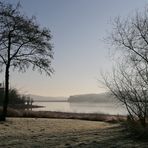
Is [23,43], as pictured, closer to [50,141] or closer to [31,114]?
[31,114]

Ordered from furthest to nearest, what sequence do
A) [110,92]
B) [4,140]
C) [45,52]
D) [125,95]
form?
[45,52] → [110,92] → [125,95] → [4,140]

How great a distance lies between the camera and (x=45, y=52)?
97.0ft

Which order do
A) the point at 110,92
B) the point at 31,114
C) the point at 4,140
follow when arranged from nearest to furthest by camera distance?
the point at 4,140
the point at 110,92
the point at 31,114

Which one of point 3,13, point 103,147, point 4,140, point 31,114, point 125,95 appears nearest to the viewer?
point 103,147

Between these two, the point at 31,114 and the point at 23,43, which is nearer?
the point at 23,43

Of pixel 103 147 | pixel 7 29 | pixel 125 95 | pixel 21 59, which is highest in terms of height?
pixel 7 29

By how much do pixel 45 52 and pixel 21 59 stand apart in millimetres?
1903

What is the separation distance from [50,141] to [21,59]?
13.9 meters

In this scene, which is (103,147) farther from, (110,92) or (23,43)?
(23,43)

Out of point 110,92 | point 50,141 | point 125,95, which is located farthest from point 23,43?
point 50,141

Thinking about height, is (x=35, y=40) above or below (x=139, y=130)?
above

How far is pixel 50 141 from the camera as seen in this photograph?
1584 centimetres

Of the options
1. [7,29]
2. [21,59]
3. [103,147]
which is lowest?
[103,147]

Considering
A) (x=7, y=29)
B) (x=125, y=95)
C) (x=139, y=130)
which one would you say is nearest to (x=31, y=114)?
(x=7, y=29)
